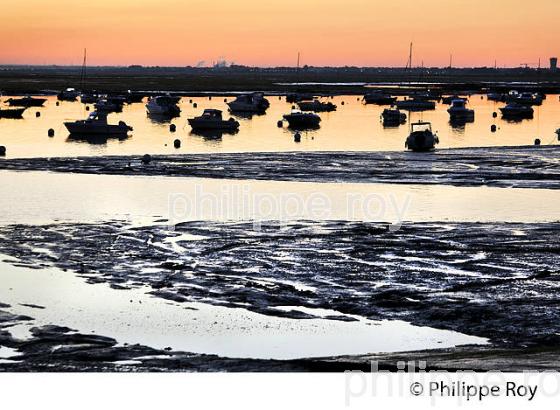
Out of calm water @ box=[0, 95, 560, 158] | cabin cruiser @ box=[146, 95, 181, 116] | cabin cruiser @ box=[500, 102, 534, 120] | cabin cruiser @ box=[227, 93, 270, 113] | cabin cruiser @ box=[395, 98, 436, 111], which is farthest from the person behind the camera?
cabin cruiser @ box=[395, 98, 436, 111]

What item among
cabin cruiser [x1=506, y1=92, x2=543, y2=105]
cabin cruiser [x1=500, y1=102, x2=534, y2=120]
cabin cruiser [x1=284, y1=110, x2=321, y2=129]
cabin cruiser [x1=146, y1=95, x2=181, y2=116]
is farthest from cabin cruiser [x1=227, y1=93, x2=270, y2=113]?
cabin cruiser [x1=506, y1=92, x2=543, y2=105]

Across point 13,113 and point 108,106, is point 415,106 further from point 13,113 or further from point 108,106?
point 13,113

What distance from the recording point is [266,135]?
85.2 metres

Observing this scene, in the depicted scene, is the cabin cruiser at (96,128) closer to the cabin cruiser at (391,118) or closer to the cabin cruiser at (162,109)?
the cabin cruiser at (391,118)

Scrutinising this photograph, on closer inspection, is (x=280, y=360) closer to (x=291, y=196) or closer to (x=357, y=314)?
(x=357, y=314)

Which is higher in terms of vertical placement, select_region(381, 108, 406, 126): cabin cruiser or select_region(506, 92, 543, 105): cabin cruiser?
select_region(506, 92, 543, 105): cabin cruiser

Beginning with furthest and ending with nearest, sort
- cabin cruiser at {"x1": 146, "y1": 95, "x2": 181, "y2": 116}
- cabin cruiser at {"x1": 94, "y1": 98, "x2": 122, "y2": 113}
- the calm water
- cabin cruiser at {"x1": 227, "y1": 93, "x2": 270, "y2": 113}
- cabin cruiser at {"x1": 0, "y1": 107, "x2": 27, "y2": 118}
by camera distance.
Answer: cabin cruiser at {"x1": 227, "y1": 93, "x2": 270, "y2": 113} → cabin cruiser at {"x1": 94, "y1": 98, "x2": 122, "y2": 113} → cabin cruiser at {"x1": 146, "y1": 95, "x2": 181, "y2": 116} → cabin cruiser at {"x1": 0, "y1": 107, "x2": 27, "y2": 118} → the calm water

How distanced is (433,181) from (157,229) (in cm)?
1923

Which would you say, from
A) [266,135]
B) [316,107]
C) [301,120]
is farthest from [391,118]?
[316,107]

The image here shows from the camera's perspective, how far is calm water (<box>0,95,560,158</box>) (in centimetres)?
6981

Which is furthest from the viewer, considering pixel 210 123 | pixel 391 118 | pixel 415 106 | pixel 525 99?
pixel 525 99

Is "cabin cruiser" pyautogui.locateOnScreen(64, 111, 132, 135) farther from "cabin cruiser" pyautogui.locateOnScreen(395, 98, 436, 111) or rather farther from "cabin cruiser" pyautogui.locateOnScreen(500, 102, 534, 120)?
"cabin cruiser" pyautogui.locateOnScreen(395, 98, 436, 111)

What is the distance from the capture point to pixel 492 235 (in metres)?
30.8
